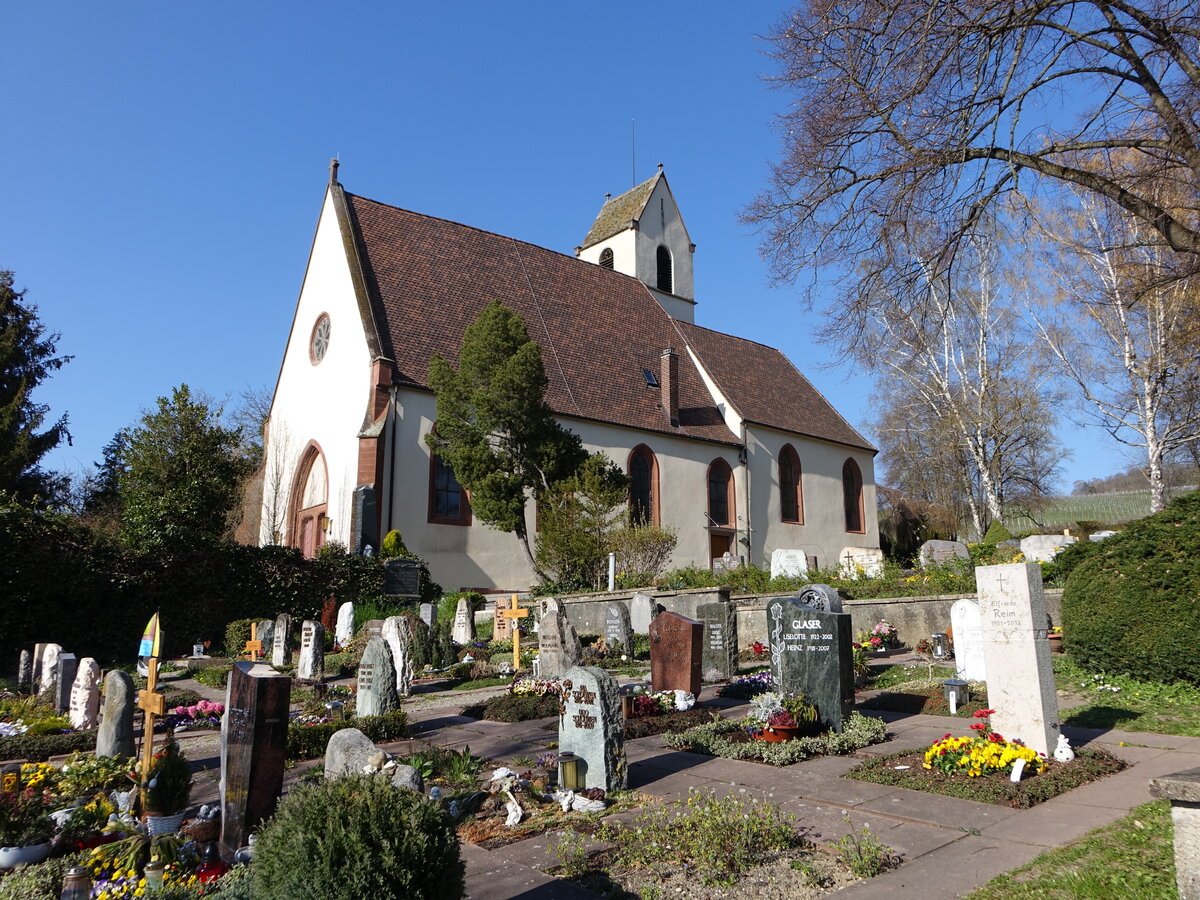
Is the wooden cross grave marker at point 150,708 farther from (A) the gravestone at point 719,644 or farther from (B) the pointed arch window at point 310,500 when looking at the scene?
(B) the pointed arch window at point 310,500

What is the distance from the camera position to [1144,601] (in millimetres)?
10195

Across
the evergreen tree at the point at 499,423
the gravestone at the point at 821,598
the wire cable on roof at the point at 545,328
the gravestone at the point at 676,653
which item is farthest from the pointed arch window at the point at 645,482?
the gravestone at the point at 676,653

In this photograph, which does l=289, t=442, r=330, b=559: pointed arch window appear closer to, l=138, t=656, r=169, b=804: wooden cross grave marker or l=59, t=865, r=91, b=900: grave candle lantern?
l=138, t=656, r=169, b=804: wooden cross grave marker

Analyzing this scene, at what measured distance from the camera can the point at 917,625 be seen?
1673 centimetres

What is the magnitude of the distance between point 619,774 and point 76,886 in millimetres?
3847

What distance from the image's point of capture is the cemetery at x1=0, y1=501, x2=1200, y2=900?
4.55m

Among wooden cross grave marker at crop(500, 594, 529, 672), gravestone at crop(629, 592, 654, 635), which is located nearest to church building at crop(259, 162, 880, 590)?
wooden cross grave marker at crop(500, 594, 529, 672)

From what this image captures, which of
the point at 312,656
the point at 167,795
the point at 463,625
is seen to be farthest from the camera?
the point at 463,625

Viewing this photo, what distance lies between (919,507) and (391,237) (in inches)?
1145

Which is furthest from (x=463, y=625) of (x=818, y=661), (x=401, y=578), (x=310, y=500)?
(x=818, y=661)

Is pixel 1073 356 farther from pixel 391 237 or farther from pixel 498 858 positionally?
pixel 498 858

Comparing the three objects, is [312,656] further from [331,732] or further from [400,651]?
[331,732]

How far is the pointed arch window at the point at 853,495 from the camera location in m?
37.0

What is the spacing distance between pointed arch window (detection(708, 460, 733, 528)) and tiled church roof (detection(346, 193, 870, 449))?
116 centimetres
